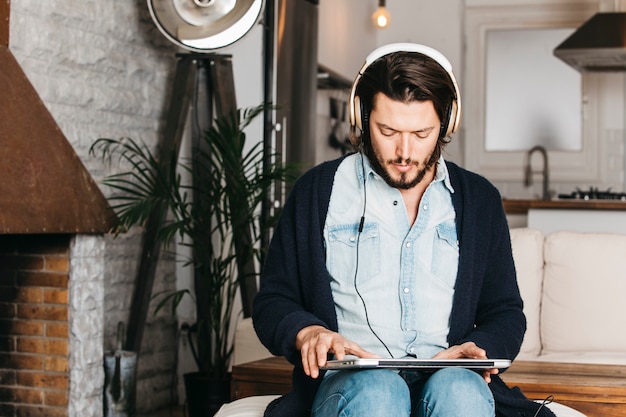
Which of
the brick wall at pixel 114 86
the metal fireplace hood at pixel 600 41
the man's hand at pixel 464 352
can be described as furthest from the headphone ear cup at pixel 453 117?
the metal fireplace hood at pixel 600 41

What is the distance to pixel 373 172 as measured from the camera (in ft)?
7.13

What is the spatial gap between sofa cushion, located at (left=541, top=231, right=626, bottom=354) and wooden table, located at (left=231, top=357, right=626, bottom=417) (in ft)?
1.73

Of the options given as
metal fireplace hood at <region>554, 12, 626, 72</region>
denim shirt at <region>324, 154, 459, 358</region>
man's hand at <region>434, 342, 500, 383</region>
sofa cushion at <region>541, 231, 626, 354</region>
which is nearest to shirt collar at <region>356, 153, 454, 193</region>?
denim shirt at <region>324, 154, 459, 358</region>

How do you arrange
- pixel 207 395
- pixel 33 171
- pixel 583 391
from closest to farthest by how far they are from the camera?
pixel 583 391 < pixel 33 171 < pixel 207 395

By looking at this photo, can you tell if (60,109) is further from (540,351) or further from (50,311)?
(540,351)

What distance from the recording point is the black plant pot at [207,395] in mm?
3885

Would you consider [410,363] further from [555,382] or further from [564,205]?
[564,205]

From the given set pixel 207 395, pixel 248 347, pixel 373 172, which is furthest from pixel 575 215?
pixel 373 172

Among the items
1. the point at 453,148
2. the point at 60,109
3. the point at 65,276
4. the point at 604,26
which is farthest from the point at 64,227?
the point at 453,148

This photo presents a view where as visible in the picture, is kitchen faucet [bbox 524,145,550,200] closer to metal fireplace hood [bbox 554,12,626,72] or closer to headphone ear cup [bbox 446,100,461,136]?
metal fireplace hood [bbox 554,12,626,72]

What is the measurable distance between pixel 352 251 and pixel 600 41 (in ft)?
14.6

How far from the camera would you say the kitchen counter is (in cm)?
533

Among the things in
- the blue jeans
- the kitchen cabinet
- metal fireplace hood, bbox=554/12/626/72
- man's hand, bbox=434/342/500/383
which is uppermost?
metal fireplace hood, bbox=554/12/626/72

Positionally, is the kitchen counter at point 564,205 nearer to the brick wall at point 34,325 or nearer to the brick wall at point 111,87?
the brick wall at point 111,87
